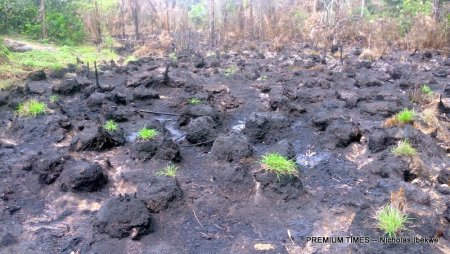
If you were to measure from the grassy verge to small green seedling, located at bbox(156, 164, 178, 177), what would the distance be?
229 inches

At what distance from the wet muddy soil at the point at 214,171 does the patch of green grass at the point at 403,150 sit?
5.4 inches

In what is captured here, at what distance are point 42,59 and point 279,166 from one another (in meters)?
10.2

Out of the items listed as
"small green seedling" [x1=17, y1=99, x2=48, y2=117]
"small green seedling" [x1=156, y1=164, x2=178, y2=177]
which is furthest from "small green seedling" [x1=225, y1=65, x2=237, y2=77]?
"small green seedling" [x1=156, y1=164, x2=178, y2=177]

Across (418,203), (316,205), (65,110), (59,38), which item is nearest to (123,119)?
(65,110)

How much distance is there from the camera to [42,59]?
12500mm

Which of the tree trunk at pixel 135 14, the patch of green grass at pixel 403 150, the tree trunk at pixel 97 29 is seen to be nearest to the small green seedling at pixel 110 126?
the patch of green grass at pixel 403 150

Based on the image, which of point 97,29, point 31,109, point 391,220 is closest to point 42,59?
point 31,109

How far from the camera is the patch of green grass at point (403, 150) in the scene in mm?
5516

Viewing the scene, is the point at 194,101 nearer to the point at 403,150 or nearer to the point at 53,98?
the point at 53,98

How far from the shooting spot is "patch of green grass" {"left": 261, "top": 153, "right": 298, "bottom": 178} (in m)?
5.00

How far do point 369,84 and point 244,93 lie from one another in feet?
9.89

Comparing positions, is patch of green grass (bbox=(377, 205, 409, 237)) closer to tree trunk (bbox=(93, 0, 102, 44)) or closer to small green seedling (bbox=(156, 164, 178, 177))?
small green seedling (bbox=(156, 164, 178, 177))

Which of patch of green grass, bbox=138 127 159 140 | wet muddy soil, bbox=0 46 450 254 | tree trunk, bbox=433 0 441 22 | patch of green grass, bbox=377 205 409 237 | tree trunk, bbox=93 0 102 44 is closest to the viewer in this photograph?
patch of green grass, bbox=377 205 409 237

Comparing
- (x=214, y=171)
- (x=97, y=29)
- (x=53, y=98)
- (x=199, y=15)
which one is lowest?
(x=214, y=171)
